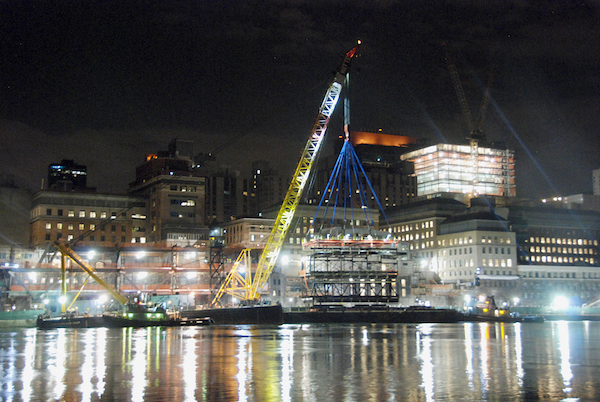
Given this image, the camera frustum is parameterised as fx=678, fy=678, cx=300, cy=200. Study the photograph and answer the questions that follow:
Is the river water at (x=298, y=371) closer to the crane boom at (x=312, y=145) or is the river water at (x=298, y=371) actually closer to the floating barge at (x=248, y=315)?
the floating barge at (x=248, y=315)

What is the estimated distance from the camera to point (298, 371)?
142 ft

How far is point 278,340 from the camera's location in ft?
236

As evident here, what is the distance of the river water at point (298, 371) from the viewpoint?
34.3 m

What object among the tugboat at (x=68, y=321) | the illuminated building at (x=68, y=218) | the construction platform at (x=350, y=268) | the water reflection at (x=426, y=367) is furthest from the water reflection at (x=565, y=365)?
the illuminated building at (x=68, y=218)

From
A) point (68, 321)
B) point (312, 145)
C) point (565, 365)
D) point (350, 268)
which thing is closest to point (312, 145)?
point (312, 145)

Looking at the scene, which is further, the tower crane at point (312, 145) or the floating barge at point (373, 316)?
the floating barge at point (373, 316)

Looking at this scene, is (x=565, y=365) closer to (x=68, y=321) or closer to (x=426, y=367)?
(x=426, y=367)

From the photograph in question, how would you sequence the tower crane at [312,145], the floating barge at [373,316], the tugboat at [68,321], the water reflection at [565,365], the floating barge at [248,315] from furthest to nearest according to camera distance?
the floating barge at [373,316] → the tower crane at [312,145] → the floating barge at [248,315] → the tugboat at [68,321] → the water reflection at [565,365]

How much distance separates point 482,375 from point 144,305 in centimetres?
7357

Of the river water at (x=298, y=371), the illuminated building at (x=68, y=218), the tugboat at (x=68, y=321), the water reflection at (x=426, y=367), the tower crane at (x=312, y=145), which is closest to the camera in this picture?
the river water at (x=298, y=371)

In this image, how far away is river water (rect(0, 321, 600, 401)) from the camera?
3434cm

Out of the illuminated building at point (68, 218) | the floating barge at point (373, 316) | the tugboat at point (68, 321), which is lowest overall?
the floating barge at point (373, 316)

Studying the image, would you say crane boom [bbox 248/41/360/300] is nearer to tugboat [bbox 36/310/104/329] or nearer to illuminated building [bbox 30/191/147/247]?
tugboat [bbox 36/310/104/329]

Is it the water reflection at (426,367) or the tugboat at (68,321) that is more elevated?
the tugboat at (68,321)
